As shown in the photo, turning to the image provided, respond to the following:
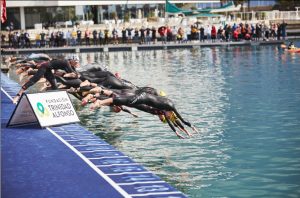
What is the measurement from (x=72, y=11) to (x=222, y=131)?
7015cm

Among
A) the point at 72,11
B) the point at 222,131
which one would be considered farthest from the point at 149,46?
the point at 222,131

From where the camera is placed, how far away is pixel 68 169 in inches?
474

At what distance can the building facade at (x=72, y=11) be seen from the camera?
81.3 meters

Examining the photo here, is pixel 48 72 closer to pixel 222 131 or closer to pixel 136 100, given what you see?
pixel 136 100

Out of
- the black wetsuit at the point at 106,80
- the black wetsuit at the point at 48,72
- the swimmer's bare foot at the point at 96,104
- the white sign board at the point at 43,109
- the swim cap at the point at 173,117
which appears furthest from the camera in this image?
the black wetsuit at the point at 48,72

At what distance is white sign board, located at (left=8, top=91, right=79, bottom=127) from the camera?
1680 centimetres

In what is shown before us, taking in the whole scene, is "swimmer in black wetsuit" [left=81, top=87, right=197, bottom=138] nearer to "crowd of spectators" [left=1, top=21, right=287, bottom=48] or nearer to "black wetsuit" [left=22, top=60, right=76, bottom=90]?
"black wetsuit" [left=22, top=60, right=76, bottom=90]

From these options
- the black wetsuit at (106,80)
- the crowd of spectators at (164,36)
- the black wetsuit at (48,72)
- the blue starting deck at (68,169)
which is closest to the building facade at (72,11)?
the crowd of spectators at (164,36)

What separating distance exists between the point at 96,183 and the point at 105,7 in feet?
260

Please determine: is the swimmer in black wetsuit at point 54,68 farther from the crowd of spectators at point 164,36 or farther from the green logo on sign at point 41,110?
the crowd of spectators at point 164,36

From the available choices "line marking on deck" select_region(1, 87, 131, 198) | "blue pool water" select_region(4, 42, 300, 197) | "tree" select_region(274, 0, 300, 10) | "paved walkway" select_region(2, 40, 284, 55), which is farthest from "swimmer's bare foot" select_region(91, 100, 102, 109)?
"tree" select_region(274, 0, 300, 10)

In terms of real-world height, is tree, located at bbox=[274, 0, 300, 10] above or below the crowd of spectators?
above

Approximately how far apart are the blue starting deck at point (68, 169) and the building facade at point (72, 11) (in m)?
63.9

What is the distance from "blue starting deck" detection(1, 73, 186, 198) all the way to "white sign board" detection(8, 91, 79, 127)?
506 millimetres
